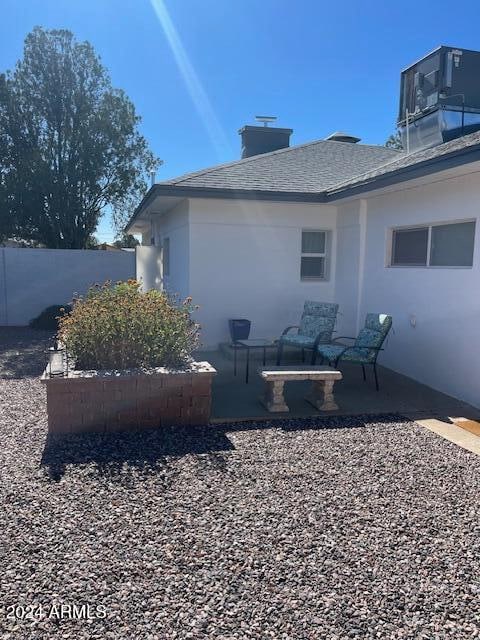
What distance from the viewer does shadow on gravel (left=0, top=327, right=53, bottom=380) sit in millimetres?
7805

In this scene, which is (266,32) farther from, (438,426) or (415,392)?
(438,426)

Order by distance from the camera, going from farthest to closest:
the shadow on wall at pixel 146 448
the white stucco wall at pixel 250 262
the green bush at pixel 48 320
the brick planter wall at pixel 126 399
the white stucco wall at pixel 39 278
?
the white stucco wall at pixel 39 278 → the green bush at pixel 48 320 → the white stucco wall at pixel 250 262 → the brick planter wall at pixel 126 399 → the shadow on wall at pixel 146 448

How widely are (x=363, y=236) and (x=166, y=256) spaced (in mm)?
5433

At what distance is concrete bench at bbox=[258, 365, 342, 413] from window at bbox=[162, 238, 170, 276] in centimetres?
678

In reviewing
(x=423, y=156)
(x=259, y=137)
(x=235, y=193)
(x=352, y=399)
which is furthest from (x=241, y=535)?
(x=259, y=137)

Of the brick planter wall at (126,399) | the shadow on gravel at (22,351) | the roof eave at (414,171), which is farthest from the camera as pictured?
the shadow on gravel at (22,351)

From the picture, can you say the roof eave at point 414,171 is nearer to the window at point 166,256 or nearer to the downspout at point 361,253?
the downspout at point 361,253

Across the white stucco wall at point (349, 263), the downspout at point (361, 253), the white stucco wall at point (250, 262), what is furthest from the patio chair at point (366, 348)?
the white stucco wall at point (250, 262)

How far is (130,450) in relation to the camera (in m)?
4.44

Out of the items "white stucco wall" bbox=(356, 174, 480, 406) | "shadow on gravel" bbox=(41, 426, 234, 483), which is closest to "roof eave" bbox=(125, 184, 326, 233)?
"white stucco wall" bbox=(356, 174, 480, 406)

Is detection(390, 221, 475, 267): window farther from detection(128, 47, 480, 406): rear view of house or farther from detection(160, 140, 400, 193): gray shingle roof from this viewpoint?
detection(160, 140, 400, 193): gray shingle roof

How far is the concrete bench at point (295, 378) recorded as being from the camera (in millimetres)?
5543

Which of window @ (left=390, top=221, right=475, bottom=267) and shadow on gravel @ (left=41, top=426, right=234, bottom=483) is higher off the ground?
window @ (left=390, top=221, right=475, bottom=267)

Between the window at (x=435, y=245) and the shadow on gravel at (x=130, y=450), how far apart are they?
3920mm
